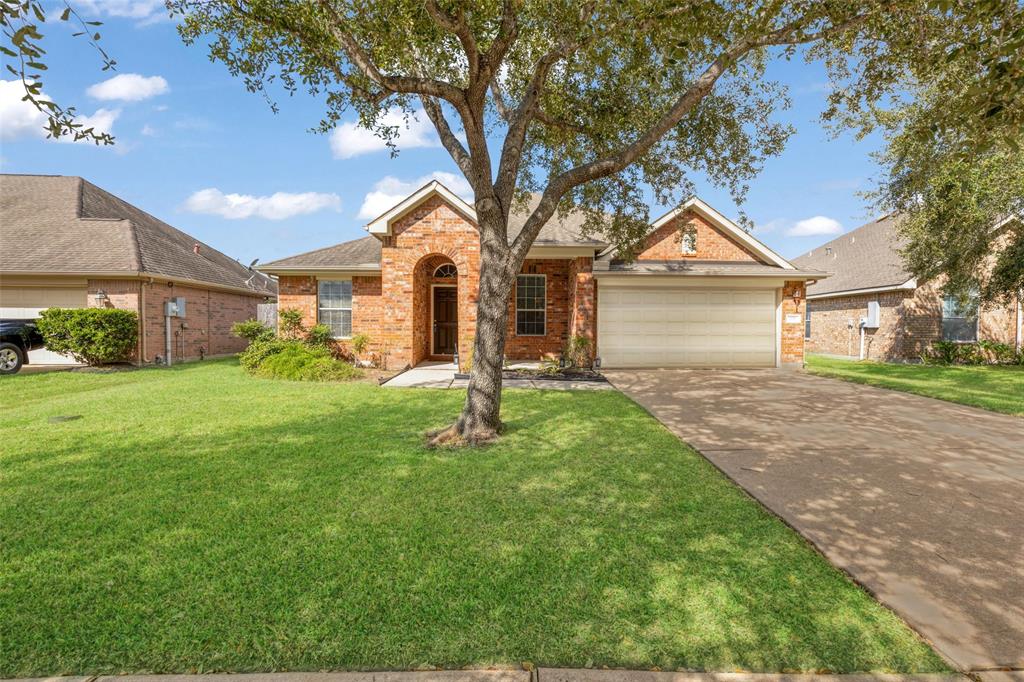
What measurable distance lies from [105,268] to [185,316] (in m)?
2.65

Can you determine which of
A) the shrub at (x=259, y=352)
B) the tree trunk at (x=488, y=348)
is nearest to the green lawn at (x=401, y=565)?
the tree trunk at (x=488, y=348)

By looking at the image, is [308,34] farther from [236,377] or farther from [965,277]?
[965,277]

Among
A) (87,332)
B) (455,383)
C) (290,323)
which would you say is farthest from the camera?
(290,323)

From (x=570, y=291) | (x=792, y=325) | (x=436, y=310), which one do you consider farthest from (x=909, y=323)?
(x=436, y=310)

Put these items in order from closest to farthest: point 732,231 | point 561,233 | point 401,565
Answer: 1. point 401,565
2. point 561,233
3. point 732,231

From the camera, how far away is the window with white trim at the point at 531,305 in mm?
14844

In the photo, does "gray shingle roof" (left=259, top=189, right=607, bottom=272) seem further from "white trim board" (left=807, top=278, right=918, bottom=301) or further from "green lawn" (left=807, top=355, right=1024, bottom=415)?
"white trim board" (left=807, top=278, right=918, bottom=301)

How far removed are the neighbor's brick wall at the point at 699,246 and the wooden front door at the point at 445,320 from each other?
6325mm

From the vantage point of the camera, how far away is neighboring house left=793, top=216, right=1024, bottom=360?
1739 cm

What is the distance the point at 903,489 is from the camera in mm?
4582

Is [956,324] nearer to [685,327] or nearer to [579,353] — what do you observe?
[685,327]

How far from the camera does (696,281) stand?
45.9ft

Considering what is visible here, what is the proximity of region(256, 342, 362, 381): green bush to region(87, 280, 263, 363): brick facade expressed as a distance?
516cm

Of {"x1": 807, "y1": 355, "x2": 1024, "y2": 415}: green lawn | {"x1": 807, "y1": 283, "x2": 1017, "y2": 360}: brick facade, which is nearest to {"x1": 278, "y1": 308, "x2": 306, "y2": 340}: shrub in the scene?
{"x1": 807, "y1": 355, "x2": 1024, "y2": 415}: green lawn
